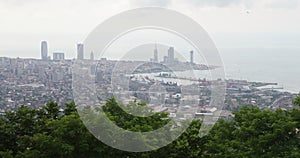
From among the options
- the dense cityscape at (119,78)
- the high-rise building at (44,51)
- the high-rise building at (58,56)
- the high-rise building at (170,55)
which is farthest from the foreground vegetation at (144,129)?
the high-rise building at (44,51)

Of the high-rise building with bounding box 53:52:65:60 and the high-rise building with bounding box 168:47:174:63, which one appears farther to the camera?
the high-rise building with bounding box 53:52:65:60

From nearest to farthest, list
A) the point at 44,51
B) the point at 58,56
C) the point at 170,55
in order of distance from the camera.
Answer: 1. the point at 170,55
2. the point at 58,56
3. the point at 44,51

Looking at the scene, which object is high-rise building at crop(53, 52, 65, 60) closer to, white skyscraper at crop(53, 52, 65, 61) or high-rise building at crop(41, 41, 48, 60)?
white skyscraper at crop(53, 52, 65, 61)

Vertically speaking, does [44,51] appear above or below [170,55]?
above

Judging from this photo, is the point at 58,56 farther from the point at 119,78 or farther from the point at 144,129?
Result: the point at 119,78

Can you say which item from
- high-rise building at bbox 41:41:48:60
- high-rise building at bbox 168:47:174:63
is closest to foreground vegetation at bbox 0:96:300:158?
high-rise building at bbox 168:47:174:63

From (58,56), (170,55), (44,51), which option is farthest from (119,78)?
(44,51)

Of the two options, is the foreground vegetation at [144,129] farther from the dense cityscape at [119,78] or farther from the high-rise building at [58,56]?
the high-rise building at [58,56]

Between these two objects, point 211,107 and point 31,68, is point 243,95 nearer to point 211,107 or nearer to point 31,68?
point 211,107
